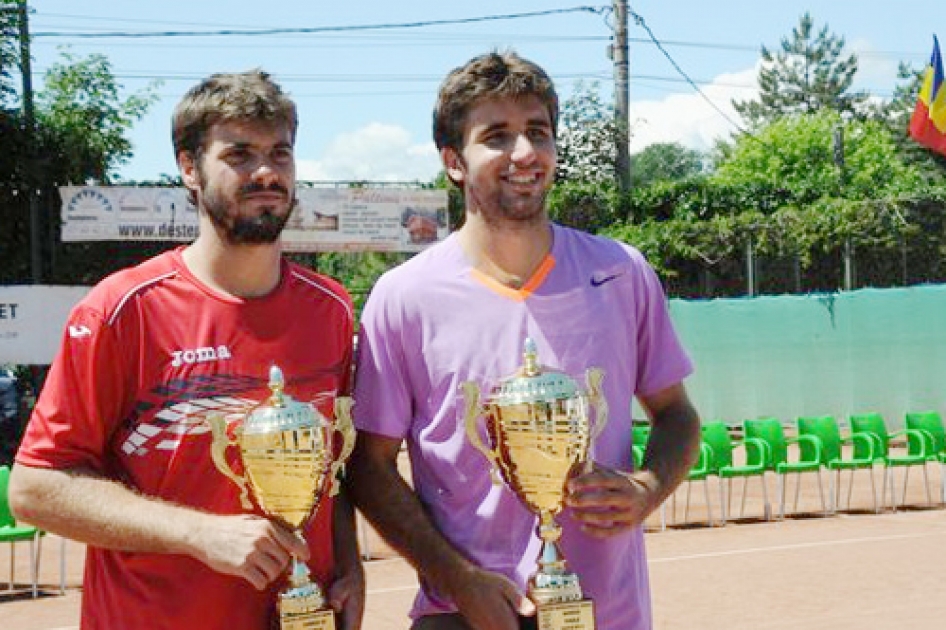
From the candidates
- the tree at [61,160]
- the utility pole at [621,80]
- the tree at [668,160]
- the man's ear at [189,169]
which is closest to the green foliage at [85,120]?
the tree at [61,160]

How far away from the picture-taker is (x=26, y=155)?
18281 millimetres

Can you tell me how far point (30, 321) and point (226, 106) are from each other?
14.3m

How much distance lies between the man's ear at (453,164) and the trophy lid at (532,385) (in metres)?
0.48

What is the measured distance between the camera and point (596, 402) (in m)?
2.91

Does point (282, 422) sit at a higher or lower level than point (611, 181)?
lower

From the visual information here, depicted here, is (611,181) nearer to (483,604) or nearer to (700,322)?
(700,322)

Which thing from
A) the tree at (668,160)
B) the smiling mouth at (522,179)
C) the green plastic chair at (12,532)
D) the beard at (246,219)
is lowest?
the green plastic chair at (12,532)

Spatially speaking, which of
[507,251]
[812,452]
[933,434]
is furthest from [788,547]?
[507,251]

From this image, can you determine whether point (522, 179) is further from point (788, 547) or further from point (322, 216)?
point (322, 216)

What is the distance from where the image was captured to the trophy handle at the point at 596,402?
2.88 metres

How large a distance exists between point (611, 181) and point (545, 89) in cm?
2015

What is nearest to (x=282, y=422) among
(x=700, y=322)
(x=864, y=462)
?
(x=864, y=462)

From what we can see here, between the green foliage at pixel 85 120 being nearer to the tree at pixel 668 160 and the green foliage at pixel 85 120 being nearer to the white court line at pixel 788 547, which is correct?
the white court line at pixel 788 547

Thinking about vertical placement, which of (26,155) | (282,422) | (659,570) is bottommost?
(659,570)
